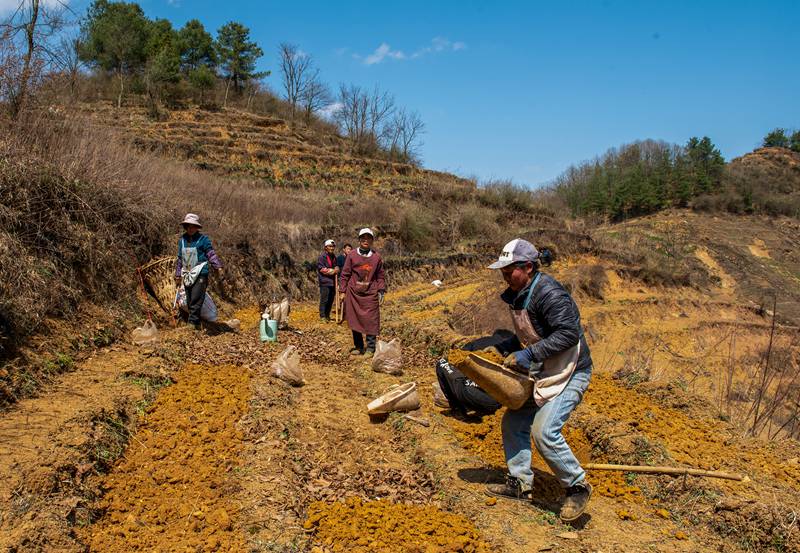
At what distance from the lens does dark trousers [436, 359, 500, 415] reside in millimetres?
5770

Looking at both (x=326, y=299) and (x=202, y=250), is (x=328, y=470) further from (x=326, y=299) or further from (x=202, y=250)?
(x=326, y=299)

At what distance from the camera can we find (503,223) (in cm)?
2777

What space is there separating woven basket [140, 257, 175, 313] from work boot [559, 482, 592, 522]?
7205mm

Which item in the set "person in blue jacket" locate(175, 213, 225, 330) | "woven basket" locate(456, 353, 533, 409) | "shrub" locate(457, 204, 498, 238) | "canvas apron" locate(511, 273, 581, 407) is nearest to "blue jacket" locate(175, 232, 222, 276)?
"person in blue jacket" locate(175, 213, 225, 330)

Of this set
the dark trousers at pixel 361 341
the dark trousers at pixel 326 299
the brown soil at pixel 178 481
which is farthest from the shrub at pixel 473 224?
the brown soil at pixel 178 481

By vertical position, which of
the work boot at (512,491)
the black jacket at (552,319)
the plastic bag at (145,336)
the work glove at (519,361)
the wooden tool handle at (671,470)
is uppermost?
the black jacket at (552,319)

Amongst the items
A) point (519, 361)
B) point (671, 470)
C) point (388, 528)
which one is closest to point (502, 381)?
point (519, 361)

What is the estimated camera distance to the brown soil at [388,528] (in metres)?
3.34

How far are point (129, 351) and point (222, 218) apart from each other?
712 centimetres

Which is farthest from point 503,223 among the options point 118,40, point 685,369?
point 118,40

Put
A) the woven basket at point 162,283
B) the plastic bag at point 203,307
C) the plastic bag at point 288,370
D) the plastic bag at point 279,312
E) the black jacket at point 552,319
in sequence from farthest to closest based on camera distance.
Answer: the plastic bag at point 279,312, the woven basket at point 162,283, the plastic bag at point 203,307, the plastic bag at point 288,370, the black jacket at point 552,319

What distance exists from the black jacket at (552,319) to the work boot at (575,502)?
803 millimetres

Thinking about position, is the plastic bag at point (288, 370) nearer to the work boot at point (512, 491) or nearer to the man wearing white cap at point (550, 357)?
the work boot at point (512, 491)

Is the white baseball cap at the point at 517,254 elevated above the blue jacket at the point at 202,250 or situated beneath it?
elevated above
